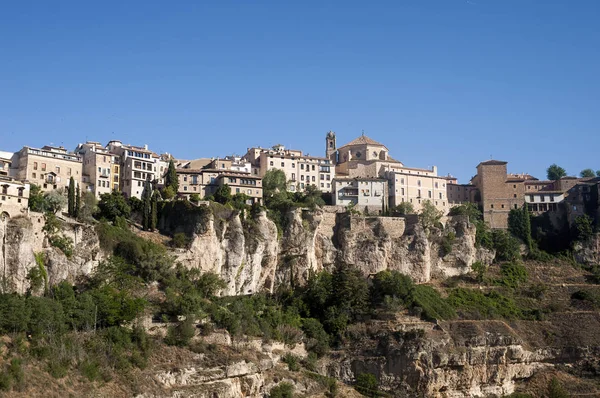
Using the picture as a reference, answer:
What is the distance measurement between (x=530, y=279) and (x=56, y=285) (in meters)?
43.7

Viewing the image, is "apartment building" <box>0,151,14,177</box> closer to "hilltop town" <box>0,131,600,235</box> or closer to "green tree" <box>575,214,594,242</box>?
"hilltop town" <box>0,131,600,235</box>

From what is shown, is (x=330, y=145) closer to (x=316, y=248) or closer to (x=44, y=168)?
(x=316, y=248)

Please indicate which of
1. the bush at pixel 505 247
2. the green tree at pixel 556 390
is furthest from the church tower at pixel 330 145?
the green tree at pixel 556 390

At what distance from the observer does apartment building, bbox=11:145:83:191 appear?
64.7m

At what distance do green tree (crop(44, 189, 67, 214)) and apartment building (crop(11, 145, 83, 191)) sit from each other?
509cm

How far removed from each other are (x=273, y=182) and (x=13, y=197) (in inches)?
1100

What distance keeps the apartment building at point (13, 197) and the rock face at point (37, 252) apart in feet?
3.18

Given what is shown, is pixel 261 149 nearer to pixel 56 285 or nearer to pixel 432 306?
pixel 432 306

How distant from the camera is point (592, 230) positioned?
3140 inches

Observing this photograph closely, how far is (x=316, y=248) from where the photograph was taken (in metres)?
69.0

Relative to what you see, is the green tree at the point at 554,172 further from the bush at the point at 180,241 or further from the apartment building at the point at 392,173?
the bush at the point at 180,241

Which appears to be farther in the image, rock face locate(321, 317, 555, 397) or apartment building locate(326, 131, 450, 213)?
apartment building locate(326, 131, 450, 213)

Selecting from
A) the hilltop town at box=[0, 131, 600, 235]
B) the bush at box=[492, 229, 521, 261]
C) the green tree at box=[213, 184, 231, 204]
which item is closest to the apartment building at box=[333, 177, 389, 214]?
the hilltop town at box=[0, 131, 600, 235]

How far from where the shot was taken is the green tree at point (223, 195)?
69.1m
